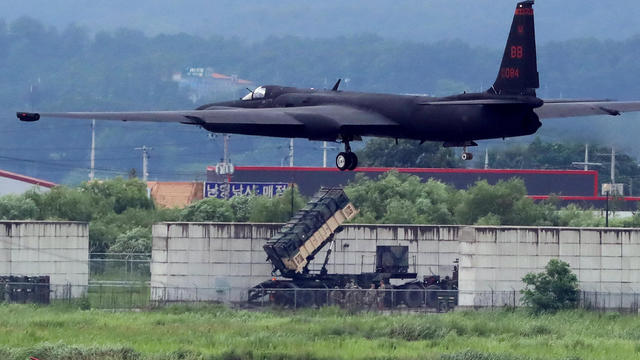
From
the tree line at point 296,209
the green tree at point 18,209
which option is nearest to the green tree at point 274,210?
the tree line at point 296,209

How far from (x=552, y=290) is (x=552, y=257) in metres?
2.58

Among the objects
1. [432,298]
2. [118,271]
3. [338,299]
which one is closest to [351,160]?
[338,299]

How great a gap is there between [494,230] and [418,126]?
56.0ft

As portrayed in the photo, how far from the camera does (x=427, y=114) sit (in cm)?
5212

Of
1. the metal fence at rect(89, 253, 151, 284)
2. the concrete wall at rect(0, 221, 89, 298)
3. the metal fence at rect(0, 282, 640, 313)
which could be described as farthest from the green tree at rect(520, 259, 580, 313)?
the metal fence at rect(89, 253, 151, 284)

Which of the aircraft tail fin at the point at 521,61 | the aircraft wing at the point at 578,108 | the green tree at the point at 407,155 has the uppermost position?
the green tree at the point at 407,155

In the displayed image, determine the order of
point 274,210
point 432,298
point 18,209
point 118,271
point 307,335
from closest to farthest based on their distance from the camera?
1. point 307,335
2. point 432,298
3. point 118,271
4. point 274,210
5. point 18,209

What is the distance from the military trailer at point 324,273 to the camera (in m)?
68.9

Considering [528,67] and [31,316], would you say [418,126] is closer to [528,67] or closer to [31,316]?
[528,67]

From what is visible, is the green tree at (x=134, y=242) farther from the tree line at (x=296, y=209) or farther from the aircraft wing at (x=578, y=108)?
→ the aircraft wing at (x=578, y=108)

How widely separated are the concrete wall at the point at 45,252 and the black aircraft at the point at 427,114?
18762mm

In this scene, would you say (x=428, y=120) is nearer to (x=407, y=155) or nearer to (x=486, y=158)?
(x=407, y=155)

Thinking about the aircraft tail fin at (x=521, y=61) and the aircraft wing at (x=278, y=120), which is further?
the aircraft wing at (x=278, y=120)

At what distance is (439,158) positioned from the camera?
6009 inches
